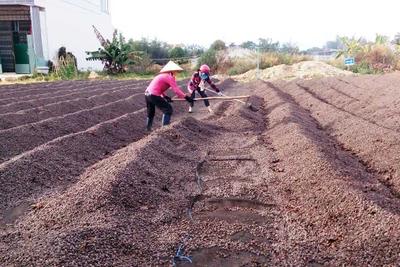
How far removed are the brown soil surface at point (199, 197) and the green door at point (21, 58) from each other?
17217mm

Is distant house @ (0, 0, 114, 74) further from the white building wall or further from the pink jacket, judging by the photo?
the pink jacket

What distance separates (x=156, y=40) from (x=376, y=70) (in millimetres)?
22643

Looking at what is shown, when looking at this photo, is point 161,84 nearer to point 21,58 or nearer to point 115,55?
point 21,58

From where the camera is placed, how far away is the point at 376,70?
97.2ft

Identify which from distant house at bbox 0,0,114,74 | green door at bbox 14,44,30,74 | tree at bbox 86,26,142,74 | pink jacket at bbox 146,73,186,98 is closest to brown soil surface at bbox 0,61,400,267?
pink jacket at bbox 146,73,186,98

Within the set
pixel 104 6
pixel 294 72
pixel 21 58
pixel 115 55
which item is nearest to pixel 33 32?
pixel 21 58

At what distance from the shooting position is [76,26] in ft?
93.0

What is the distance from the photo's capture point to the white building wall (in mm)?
24219

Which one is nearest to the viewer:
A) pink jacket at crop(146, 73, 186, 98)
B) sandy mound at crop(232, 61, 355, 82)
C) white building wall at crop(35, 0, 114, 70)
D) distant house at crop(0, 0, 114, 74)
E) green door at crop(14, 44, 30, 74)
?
pink jacket at crop(146, 73, 186, 98)

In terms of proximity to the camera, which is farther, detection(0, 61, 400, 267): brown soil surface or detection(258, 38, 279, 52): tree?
detection(258, 38, 279, 52): tree

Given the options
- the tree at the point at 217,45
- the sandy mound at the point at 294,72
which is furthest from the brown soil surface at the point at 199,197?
the tree at the point at 217,45

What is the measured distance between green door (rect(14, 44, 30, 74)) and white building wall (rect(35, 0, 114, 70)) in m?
1.29

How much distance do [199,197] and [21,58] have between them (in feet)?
74.4

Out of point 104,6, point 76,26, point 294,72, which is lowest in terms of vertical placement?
point 294,72
